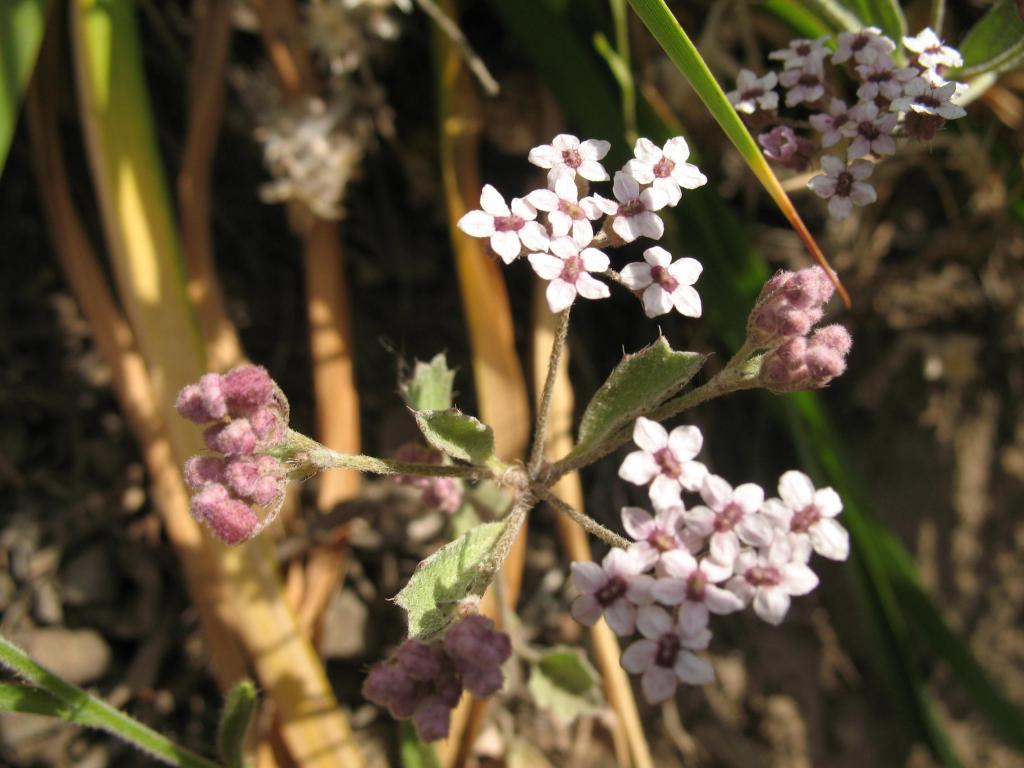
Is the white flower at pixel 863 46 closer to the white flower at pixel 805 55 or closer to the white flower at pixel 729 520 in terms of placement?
the white flower at pixel 805 55

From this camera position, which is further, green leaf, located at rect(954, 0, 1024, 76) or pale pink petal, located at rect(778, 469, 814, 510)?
green leaf, located at rect(954, 0, 1024, 76)

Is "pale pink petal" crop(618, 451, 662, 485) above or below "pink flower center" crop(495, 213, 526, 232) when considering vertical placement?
below

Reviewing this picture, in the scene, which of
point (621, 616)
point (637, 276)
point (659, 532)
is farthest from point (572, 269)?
point (621, 616)

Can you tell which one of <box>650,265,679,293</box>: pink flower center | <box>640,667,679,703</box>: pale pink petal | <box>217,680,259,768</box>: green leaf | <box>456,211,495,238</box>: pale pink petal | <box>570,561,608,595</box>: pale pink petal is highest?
<box>456,211,495,238</box>: pale pink petal

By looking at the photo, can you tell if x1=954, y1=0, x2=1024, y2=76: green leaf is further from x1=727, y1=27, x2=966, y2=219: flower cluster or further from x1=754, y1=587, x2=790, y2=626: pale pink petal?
x1=754, y1=587, x2=790, y2=626: pale pink petal

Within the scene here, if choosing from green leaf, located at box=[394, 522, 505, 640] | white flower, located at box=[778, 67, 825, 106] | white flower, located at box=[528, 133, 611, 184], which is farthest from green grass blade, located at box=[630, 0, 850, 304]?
green leaf, located at box=[394, 522, 505, 640]

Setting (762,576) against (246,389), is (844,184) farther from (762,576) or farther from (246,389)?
(246,389)
